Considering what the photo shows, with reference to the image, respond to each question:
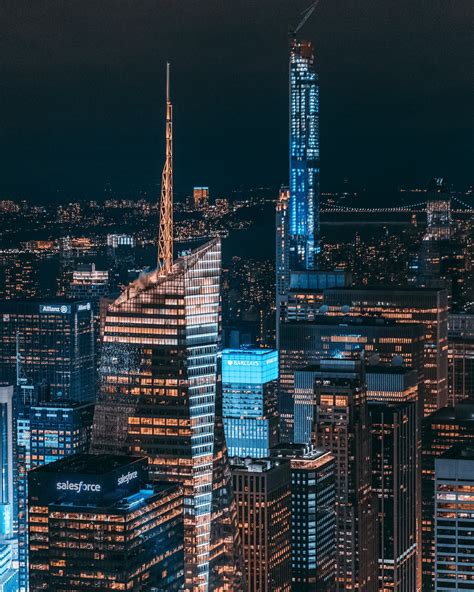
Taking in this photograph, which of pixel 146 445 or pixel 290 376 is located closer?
pixel 146 445

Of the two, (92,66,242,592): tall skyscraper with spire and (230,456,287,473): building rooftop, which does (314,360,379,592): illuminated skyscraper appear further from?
(92,66,242,592): tall skyscraper with spire

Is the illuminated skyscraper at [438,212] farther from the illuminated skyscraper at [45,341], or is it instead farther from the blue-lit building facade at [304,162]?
the illuminated skyscraper at [45,341]

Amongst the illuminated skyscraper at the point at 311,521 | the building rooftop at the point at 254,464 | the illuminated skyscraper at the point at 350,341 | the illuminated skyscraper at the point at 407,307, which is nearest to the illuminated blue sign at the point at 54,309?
the illuminated skyscraper at the point at 350,341

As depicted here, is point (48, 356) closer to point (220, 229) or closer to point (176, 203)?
point (220, 229)

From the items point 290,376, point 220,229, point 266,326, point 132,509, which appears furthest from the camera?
point 266,326

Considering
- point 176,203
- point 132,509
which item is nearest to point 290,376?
point 176,203

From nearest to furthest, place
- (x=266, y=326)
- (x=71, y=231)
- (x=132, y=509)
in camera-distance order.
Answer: (x=132, y=509) < (x=71, y=231) < (x=266, y=326)
